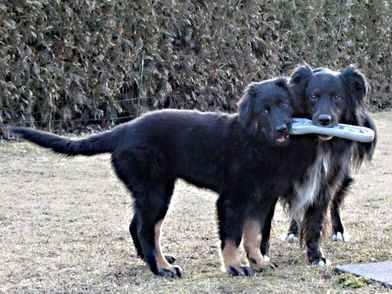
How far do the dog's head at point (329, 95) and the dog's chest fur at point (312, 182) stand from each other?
0.91 feet

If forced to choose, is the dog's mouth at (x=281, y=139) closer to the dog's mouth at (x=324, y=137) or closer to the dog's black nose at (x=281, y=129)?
the dog's black nose at (x=281, y=129)

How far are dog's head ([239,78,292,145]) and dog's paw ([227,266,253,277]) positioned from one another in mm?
874

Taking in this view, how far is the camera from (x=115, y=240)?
6543 millimetres

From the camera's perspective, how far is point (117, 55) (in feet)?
41.0

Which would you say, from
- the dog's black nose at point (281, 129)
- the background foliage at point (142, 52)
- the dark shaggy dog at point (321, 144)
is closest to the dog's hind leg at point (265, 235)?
the dark shaggy dog at point (321, 144)

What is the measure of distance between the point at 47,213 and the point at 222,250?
253 cm

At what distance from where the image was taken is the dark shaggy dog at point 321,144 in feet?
18.6

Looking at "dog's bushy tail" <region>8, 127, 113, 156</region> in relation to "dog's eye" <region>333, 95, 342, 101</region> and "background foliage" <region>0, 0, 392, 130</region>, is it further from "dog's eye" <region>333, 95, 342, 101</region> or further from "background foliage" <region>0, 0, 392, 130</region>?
"background foliage" <region>0, 0, 392, 130</region>

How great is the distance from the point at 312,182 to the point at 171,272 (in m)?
1.18

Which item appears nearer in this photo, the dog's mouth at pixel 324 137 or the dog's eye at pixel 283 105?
the dog's eye at pixel 283 105

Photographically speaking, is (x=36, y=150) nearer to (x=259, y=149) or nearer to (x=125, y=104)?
(x=125, y=104)

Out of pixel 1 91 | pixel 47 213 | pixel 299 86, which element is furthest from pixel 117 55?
pixel 299 86

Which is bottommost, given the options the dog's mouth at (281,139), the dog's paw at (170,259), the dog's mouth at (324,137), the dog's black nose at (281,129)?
the dog's paw at (170,259)

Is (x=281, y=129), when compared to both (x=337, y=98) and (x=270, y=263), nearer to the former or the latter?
(x=337, y=98)
